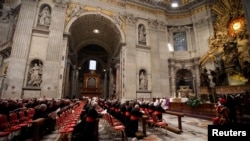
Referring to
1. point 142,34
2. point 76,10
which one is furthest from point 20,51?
point 142,34

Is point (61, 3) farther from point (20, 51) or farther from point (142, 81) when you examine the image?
point (142, 81)

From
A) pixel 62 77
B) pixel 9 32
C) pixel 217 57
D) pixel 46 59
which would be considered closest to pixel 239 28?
pixel 217 57

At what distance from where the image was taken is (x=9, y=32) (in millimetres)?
13219

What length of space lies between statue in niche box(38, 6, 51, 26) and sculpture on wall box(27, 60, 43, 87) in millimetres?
3373

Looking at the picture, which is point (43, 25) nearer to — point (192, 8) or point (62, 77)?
point (62, 77)

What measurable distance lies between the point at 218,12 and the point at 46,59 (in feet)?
54.2

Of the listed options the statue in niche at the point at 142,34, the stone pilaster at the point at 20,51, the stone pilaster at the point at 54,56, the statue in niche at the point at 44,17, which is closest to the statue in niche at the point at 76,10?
the stone pilaster at the point at 54,56

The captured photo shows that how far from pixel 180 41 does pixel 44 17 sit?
14438 mm

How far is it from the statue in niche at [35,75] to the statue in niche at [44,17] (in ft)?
11.8

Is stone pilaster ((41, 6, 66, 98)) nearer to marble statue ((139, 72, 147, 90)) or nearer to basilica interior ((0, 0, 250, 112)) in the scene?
basilica interior ((0, 0, 250, 112))

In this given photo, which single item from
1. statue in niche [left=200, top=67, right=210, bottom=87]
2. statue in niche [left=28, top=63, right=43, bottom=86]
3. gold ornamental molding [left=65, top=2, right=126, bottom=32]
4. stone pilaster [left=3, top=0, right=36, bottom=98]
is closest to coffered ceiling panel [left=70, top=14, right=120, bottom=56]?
gold ornamental molding [left=65, top=2, right=126, bottom=32]

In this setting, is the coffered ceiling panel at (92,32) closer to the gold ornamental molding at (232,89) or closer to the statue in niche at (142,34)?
the statue in niche at (142,34)

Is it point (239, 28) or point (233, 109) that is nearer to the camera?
point (233, 109)

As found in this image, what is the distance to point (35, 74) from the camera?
1098 centimetres
